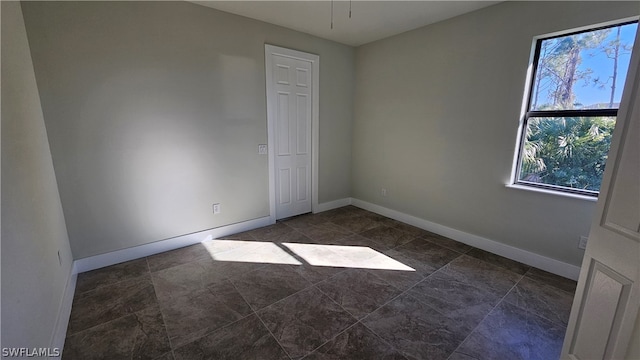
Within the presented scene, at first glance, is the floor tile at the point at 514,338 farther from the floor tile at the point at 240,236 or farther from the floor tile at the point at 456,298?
the floor tile at the point at 240,236

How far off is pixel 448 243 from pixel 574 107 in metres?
1.80

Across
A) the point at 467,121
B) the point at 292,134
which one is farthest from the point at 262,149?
the point at 467,121

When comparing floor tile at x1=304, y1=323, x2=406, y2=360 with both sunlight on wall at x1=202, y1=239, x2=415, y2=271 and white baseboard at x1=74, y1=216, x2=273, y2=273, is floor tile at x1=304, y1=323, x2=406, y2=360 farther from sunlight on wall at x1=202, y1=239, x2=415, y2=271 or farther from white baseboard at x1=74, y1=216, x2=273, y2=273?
white baseboard at x1=74, y1=216, x2=273, y2=273

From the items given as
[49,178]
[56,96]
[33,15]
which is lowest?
[49,178]

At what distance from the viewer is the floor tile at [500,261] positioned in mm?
2580

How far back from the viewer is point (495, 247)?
290 centimetres

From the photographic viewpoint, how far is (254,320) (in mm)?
1898

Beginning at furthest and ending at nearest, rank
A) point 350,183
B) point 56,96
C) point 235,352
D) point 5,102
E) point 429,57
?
point 350,183
point 429,57
point 56,96
point 235,352
point 5,102

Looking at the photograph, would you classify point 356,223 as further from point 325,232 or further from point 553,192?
point 553,192

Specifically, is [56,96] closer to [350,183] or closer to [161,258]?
[161,258]

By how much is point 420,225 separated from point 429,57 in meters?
2.21

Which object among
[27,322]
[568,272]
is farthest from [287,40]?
[568,272]

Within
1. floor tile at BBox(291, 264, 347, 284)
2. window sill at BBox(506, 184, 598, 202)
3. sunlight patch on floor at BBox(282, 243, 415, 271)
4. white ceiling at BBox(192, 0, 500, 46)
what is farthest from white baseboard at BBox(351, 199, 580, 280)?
white ceiling at BBox(192, 0, 500, 46)

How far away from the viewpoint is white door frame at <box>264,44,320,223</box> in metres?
3.36
